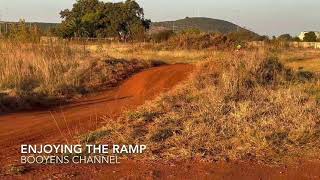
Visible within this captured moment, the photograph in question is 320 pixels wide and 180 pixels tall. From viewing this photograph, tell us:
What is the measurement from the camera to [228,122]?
26.3ft

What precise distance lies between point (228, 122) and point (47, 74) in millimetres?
6178

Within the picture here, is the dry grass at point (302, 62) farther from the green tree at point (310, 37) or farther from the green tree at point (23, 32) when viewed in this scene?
the green tree at point (310, 37)

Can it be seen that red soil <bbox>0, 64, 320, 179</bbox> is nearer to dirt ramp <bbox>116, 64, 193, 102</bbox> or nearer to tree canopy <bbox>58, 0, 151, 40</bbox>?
dirt ramp <bbox>116, 64, 193, 102</bbox>

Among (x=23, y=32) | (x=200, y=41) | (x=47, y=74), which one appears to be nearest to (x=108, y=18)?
(x=200, y=41)

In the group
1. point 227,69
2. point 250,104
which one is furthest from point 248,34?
point 250,104

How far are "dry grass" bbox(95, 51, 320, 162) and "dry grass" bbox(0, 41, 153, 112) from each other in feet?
8.33

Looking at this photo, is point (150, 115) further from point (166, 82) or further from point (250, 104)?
point (166, 82)

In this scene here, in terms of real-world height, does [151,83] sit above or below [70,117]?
above

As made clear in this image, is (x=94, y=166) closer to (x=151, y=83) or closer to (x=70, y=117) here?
(x=70, y=117)

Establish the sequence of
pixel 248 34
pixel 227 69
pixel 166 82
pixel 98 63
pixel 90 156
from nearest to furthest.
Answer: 1. pixel 90 156
2. pixel 227 69
3. pixel 166 82
4. pixel 98 63
5. pixel 248 34

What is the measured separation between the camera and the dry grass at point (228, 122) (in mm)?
6965

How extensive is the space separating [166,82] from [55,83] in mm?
2609

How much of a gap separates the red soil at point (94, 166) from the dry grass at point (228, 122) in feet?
1.06

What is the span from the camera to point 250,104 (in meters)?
9.11
